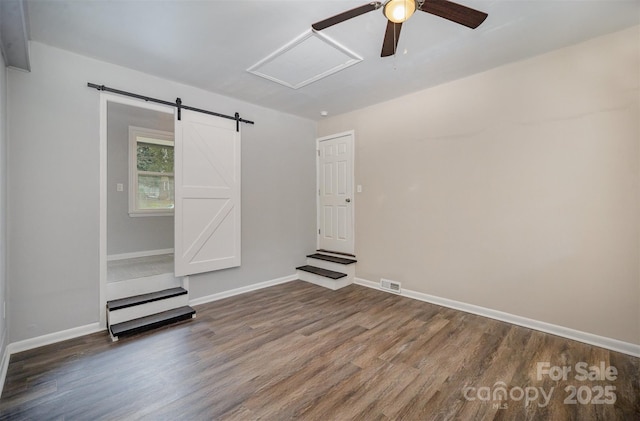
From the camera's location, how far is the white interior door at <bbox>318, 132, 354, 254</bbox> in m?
4.46

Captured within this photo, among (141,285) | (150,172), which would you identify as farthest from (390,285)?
(150,172)

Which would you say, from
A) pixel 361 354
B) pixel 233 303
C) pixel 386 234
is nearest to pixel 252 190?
pixel 233 303

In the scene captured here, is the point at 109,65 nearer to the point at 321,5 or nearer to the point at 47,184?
the point at 47,184

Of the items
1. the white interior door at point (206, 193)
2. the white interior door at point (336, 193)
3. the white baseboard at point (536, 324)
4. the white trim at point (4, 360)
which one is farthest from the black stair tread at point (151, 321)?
the white baseboard at point (536, 324)

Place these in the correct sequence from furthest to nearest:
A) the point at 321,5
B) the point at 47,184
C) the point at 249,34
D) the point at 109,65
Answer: the point at 109,65 < the point at 47,184 < the point at 249,34 < the point at 321,5

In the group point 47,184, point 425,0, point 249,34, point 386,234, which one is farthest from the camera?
point 386,234

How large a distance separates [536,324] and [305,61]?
3.52m

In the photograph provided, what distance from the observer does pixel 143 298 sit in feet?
9.80

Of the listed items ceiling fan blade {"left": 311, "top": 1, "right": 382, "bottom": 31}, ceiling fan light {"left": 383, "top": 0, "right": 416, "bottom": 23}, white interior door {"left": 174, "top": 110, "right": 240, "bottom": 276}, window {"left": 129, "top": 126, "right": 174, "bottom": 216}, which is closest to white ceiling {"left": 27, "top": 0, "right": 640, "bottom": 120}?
ceiling fan blade {"left": 311, "top": 1, "right": 382, "bottom": 31}

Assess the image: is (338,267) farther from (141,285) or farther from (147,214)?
(147,214)

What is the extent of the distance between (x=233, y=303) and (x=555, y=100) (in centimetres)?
417

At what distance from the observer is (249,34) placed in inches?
91.4

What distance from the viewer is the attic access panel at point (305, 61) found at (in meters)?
2.44

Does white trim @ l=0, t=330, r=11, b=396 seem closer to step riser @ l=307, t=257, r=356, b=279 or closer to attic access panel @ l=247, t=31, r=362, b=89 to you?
attic access panel @ l=247, t=31, r=362, b=89
